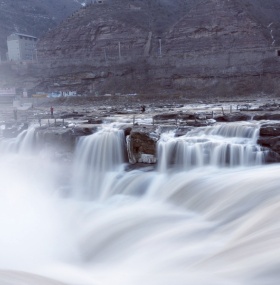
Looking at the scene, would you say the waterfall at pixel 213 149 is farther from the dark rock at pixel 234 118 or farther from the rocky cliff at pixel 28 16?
the rocky cliff at pixel 28 16

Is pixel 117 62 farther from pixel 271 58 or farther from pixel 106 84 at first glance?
pixel 271 58

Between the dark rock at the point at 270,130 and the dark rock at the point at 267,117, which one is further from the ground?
the dark rock at the point at 267,117

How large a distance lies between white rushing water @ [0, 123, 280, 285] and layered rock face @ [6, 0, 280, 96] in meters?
29.2

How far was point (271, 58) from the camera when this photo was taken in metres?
43.6

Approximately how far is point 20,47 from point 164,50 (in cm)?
3038

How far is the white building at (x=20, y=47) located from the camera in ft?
238

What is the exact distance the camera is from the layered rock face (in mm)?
44250

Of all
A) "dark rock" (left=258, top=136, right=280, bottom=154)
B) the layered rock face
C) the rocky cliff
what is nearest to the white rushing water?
"dark rock" (left=258, top=136, right=280, bottom=154)

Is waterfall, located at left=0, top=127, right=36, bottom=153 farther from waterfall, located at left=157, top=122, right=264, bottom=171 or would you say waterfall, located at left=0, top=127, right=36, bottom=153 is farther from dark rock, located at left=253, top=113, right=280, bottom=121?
dark rock, located at left=253, top=113, right=280, bottom=121

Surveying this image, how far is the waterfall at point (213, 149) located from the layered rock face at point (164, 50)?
27745mm

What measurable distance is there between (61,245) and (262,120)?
10.1 meters

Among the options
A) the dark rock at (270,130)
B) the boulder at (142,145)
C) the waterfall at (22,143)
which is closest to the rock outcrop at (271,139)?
the dark rock at (270,130)

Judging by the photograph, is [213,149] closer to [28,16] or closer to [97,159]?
[97,159]

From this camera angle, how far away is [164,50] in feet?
183
